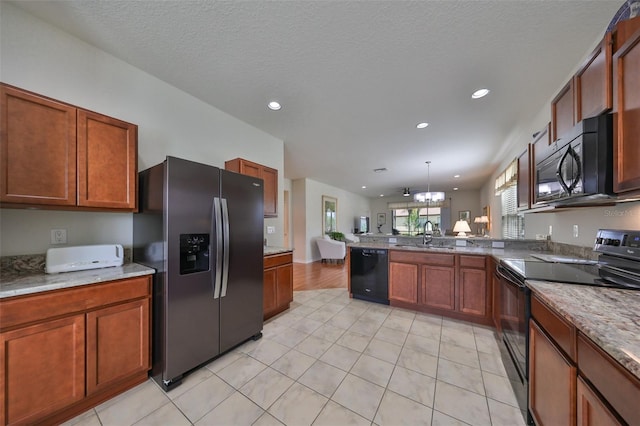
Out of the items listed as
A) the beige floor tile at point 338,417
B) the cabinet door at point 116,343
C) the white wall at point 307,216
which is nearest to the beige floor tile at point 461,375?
the beige floor tile at point 338,417


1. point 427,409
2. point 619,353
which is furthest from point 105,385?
point 619,353

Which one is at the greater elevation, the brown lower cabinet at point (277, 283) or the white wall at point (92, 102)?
the white wall at point (92, 102)

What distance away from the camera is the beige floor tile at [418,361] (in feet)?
5.90

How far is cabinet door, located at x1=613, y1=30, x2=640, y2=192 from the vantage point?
972 millimetres

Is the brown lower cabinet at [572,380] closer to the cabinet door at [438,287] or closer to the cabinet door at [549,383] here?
the cabinet door at [549,383]

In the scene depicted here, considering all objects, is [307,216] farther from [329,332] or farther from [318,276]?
[329,332]

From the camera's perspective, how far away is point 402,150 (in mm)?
4145

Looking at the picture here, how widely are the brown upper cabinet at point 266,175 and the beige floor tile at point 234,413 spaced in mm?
1950

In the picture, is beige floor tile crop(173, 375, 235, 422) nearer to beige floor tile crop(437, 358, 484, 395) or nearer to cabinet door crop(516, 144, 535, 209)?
beige floor tile crop(437, 358, 484, 395)

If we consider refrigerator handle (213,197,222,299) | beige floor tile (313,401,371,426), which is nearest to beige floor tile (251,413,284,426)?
beige floor tile (313,401,371,426)

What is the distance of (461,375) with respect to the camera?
174cm

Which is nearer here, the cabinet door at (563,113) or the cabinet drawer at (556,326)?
the cabinet drawer at (556,326)

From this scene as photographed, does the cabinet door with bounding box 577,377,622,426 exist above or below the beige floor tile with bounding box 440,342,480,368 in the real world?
above

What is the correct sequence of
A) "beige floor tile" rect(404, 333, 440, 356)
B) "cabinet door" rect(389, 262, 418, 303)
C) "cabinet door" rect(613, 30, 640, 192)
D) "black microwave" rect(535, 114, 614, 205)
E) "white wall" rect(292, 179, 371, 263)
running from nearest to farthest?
"cabinet door" rect(613, 30, 640, 192) → "black microwave" rect(535, 114, 614, 205) → "beige floor tile" rect(404, 333, 440, 356) → "cabinet door" rect(389, 262, 418, 303) → "white wall" rect(292, 179, 371, 263)
